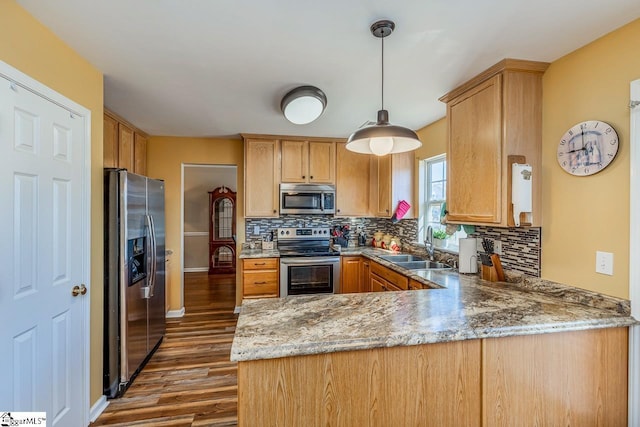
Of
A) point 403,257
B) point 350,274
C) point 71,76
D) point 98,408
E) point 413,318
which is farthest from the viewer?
point 350,274

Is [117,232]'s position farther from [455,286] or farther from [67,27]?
[455,286]

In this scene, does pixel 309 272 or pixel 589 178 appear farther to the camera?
pixel 309 272

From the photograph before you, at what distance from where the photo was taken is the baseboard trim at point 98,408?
1982mm

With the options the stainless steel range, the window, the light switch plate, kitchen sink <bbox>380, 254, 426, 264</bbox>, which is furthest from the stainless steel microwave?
the light switch plate

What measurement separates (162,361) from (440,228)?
3.03 metres

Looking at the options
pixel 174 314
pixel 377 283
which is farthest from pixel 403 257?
pixel 174 314

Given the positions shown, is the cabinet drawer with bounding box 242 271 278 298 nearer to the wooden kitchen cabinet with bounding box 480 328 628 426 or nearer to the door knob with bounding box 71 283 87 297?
the door knob with bounding box 71 283 87 297

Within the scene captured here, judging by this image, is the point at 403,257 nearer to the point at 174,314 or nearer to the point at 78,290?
the point at 78,290

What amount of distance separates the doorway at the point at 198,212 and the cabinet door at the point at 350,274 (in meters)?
4.17

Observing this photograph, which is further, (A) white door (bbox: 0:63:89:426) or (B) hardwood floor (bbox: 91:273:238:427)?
(B) hardwood floor (bbox: 91:273:238:427)

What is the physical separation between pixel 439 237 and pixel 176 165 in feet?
10.8

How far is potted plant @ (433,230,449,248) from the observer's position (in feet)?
9.76

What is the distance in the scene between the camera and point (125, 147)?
10.3ft

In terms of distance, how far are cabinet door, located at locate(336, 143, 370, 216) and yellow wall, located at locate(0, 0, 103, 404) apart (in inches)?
103
